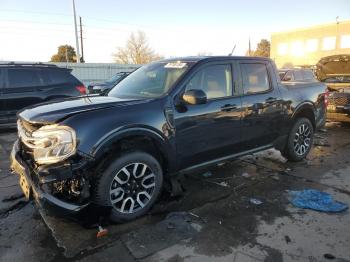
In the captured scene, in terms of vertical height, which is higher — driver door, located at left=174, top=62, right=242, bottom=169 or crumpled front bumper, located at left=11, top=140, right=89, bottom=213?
driver door, located at left=174, top=62, right=242, bottom=169

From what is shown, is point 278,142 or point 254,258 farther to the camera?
A: point 278,142

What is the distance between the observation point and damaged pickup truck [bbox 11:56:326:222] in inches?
126

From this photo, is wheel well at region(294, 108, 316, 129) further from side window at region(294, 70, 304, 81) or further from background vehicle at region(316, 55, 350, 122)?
side window at region(294, 70, 304, 81)

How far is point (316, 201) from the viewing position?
4.21 meters

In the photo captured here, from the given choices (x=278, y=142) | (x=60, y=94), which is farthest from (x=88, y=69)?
(x=278, y=142)

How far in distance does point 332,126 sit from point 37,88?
335 inches

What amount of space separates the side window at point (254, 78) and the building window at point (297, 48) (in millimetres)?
45777

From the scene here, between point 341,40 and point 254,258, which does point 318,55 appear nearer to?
point 341,40

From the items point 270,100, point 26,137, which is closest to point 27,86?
point 26,137

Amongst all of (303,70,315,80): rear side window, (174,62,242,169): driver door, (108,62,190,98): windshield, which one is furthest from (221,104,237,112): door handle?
(303,70,315,80): rear side window

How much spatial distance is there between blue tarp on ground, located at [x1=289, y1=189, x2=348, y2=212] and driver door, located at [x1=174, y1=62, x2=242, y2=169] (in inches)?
41.1

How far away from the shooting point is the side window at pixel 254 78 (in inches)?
187

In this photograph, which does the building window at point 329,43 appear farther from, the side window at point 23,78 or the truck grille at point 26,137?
the truck grille at point 26,137

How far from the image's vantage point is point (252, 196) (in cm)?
443
